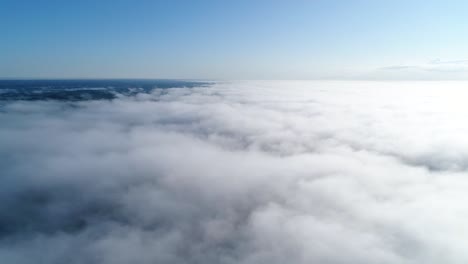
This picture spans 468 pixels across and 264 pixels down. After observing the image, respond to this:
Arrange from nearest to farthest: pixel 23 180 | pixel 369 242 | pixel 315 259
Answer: pixel 315 259, pixel 369 242, pixel 23 180

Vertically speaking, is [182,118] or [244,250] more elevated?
[182,118]

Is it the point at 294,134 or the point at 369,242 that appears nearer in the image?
the point at 369,242

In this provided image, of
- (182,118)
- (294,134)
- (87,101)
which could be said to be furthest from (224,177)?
(87,101)

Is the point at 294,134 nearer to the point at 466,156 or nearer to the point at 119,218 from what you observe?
the point at 466,156

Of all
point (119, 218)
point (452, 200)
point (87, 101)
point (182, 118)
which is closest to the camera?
point (119, 218)

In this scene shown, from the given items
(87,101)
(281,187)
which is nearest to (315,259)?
(281,187)

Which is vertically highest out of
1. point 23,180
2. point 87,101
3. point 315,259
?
A: point 87,101
